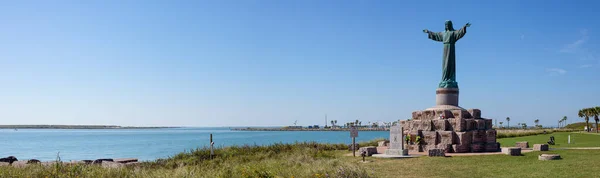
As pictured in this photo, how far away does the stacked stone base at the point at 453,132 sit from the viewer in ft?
74.1

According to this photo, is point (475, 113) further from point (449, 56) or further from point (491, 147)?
point (449, 56)

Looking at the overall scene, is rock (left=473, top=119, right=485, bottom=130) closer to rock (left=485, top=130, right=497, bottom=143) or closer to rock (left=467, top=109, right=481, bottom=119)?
rock (left=485, top=130, right=497, bottom=143)

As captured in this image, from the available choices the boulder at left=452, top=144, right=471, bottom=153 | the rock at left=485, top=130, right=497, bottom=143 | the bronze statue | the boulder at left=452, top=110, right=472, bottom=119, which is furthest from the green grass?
the bronze statue

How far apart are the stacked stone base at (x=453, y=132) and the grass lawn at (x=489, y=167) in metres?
3.75

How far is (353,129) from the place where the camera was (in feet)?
74.6

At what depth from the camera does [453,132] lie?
22797 mm

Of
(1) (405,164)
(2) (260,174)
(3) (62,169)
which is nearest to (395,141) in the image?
(1) (405,164)

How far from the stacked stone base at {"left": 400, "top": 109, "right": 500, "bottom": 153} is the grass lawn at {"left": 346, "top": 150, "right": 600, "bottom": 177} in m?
3.75

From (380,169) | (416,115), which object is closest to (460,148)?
(416,115)

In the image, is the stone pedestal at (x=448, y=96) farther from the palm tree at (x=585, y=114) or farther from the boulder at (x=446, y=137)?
the palm tree at (x=585, y=114)

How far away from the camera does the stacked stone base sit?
2258 cm

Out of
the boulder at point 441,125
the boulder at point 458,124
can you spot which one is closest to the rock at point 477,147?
the boulder at point 458,124

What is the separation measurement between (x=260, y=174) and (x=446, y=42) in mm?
18386

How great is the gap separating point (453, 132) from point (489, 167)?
7781mm
